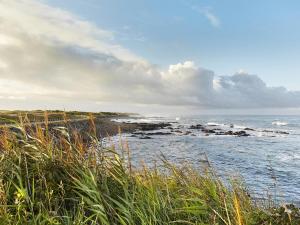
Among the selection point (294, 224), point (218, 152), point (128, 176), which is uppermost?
point (128, 176)

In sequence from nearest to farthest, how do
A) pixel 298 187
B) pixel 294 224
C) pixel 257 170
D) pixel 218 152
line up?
pixel 294 224
pixel 298 187
pixel 257 170
pixel 218 152

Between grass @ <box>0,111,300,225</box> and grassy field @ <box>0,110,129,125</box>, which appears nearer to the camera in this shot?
grass @ <box>0,111,300,225</box>

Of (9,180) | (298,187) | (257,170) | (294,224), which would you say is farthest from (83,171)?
(257,170)

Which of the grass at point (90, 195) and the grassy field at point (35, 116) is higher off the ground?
the grassy field at point (35, 116)

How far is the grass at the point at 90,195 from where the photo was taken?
5.39 m

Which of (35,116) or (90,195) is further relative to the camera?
(35,116)

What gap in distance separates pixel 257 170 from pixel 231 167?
189 centimetres

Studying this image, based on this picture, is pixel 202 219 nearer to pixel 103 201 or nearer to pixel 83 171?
pixel 103 201

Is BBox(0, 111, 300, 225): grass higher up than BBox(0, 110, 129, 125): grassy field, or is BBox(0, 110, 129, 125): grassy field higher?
BBox(0, 110, 129, 125): grassy field

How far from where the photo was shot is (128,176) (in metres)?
6.61

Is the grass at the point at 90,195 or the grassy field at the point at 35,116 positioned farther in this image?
the grassy field at the point at 35,116

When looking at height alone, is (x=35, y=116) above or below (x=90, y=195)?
above

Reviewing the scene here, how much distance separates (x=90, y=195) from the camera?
221 inches

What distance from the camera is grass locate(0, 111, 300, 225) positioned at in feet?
17.7
